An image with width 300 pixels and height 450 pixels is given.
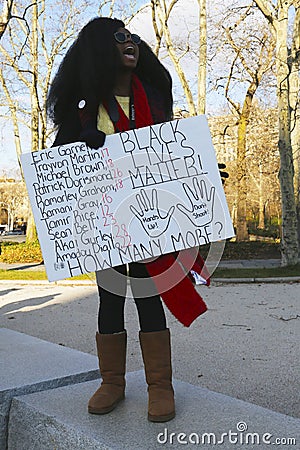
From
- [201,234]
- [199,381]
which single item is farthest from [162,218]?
[199,381]

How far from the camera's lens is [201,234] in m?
2.76

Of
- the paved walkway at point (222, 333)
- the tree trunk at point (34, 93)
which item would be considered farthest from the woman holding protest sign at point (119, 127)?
the tree trunk at point (34, 93)

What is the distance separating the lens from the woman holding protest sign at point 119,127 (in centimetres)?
275

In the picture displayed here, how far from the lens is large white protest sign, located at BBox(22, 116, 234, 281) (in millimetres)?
2736

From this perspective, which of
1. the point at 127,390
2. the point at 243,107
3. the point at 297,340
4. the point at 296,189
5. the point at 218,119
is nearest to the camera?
the point at 127,390

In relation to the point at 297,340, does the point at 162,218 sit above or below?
above

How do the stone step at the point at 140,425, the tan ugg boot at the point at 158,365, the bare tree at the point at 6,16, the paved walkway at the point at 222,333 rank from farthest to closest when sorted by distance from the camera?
the bare tree at the point at 6,16 < the paved walkway at the point at 222,333 < the tan ugg boot at the point at 158,365 < the stone step at the point at 140,425

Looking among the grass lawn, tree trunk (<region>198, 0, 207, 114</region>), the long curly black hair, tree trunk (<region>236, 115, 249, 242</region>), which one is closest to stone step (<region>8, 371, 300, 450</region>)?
the long curly black hair

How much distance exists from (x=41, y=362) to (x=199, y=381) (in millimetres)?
1201

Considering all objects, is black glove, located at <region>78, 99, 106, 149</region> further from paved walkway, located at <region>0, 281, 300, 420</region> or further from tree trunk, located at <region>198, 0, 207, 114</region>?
tree trunk, located at <region>198, 0, 207, 114</region>

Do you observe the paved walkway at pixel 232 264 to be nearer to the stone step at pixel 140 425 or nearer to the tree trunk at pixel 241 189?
the tree trunk at pixel 241 189

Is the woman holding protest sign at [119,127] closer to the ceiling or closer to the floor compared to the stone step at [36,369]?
closer to the ceiling

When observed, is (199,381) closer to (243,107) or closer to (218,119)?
(243,107)

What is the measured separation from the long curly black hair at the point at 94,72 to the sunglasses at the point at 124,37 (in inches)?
1.3
